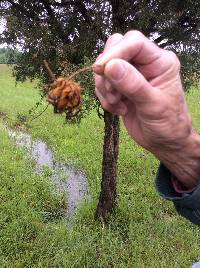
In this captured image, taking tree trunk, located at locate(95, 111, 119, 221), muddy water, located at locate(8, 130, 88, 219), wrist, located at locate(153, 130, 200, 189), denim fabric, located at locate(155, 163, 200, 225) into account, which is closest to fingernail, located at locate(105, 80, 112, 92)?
wrist, located at locate(153, 130, 200, 189)

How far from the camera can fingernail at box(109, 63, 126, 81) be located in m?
1.34

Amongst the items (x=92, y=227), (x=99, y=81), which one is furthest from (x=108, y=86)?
(x=92, y=227)

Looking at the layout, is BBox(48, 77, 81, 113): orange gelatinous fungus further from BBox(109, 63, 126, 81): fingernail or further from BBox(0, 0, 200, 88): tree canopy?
BBox(0, 0, 200, 88): tree canopy

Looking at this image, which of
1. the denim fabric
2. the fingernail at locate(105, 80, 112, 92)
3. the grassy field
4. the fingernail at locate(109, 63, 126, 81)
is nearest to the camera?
the fingernail at locate(109, 63, 126, 81)

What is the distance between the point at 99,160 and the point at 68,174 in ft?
4.05

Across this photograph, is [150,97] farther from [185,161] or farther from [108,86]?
[185,161]

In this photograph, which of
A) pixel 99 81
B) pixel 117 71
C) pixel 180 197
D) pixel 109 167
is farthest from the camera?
pixel 109 167

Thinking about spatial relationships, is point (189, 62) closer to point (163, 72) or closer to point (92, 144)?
point (163, 72)

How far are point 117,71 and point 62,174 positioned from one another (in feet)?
34.8

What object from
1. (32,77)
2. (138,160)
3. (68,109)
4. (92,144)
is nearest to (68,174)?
(138,160)

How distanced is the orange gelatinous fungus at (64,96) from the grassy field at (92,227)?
17.4ft

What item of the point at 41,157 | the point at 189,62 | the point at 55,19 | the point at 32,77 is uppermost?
the point at 55,19

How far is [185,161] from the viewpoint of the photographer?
5.88 ft

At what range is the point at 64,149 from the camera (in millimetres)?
14672
